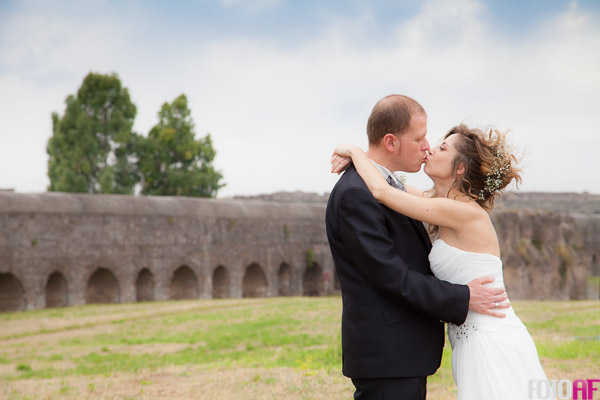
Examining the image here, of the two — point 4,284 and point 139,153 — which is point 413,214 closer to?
point 4,284

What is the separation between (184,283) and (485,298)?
84.0ft

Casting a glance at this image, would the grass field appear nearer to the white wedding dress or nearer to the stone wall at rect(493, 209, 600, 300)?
the white wedding dress

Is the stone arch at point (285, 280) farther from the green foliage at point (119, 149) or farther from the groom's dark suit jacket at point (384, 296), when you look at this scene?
the groom's dark suit jacket at point (384, 296)

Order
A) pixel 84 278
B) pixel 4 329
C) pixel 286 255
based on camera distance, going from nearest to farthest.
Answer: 1. pixel 4 329
2. pixel 84 278
3. pixel 286 255

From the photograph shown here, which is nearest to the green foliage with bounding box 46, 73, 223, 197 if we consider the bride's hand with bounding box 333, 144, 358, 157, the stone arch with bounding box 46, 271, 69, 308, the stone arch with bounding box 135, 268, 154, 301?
the stone arch with bounding box 135, 268, 154, 301

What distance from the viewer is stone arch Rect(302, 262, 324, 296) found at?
3366 centimetres

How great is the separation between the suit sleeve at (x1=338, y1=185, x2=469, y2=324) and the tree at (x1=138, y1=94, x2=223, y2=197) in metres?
37.5

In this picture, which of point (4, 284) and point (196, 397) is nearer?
point (196, 397)

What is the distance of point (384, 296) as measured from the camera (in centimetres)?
306

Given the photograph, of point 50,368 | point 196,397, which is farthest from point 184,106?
point 196,397

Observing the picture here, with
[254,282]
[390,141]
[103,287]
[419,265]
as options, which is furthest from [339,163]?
[254,282]

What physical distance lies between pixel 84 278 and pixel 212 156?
19540 mm

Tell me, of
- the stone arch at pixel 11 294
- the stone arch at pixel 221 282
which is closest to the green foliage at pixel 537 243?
the stone arch at pixel 221 282

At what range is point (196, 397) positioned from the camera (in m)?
6.80
